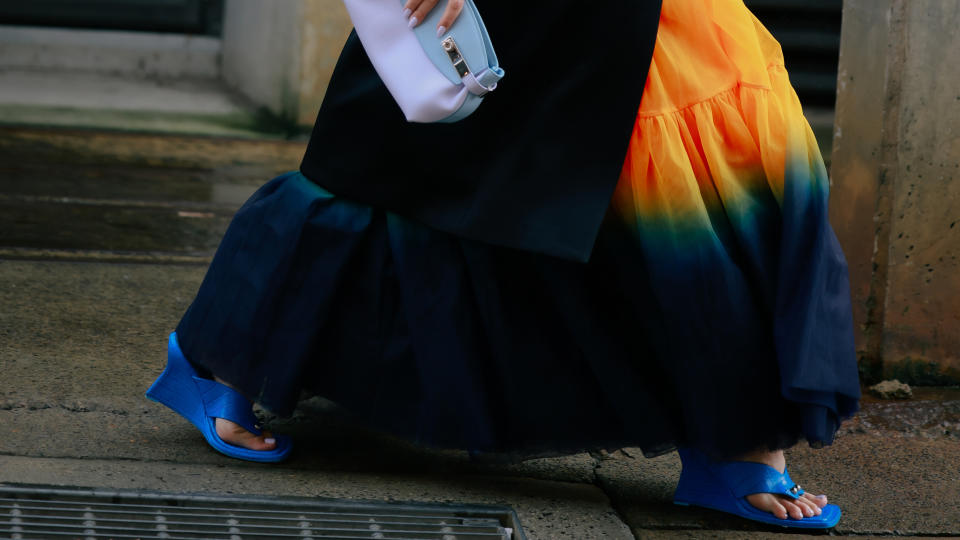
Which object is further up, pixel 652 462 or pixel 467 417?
pixel 467 417

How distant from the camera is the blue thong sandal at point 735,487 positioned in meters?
2.00

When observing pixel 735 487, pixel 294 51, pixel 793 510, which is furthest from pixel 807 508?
pixel 294 51

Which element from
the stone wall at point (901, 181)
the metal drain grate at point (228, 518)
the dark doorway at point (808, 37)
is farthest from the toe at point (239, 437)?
the dark doorway at point (808, 37)

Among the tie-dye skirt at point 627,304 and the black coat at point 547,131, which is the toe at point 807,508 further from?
the black coat at point 547,131

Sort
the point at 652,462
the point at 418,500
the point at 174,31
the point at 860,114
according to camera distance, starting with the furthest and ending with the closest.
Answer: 1. the point at 174,31
2. the point at 860,114
3. the point at 652,462
4. the point at 418,500

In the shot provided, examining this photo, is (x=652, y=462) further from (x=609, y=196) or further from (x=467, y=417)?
(x=609, y=196)

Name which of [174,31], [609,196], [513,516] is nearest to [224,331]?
[513,516]

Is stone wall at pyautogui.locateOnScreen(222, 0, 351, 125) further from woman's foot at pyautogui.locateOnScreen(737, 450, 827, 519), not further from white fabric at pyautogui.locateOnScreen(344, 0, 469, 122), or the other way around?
woman's foot at pyautogui.locateOnScreen(737, 450, 827, 519)

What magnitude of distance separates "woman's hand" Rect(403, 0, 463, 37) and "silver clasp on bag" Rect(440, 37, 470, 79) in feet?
0.07

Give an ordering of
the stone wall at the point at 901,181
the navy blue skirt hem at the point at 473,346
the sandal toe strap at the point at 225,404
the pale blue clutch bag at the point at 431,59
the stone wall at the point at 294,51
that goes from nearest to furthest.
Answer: the pale blue clutch bag at the point at 431,59
the navy blue skirt hem at the point at 473,346
the sandal toe strap at the point at 225,404
the stone wall at the point at 901,181
the stone wall at the point at 294,51

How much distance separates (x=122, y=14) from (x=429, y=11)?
20.9 ft

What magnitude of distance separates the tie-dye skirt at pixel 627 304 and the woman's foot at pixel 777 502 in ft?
0.17

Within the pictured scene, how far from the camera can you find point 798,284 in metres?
1.88

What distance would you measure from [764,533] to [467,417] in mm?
576
